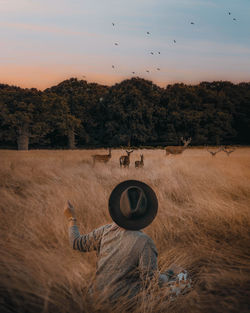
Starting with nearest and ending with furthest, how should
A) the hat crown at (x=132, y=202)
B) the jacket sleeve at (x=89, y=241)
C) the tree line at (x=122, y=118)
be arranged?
the hat crown at (x=132, y=202)
the jacket sleeve at (x=89, y=241)
the tree line at (x=122, y=118)

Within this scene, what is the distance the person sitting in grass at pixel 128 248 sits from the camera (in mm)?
2588

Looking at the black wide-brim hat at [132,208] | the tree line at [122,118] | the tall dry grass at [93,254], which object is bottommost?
the tall dry grass at [93,254]

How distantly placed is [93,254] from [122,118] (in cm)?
4230

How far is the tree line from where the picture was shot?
4109cm

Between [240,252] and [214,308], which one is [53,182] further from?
[214,308]

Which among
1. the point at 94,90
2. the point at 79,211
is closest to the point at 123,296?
the point at 79,211

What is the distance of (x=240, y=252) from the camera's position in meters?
4.30

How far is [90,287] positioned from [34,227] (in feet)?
6.34

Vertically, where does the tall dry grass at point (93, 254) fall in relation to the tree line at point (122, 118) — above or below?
below

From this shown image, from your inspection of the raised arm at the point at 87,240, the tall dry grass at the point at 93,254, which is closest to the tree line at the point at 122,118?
the tall dry grass at the point at 93,254

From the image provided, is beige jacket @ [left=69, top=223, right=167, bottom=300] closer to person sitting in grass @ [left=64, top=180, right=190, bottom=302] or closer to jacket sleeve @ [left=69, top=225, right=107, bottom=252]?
person sitting in grass @ [left=64, top=180, right=190, bottom=302]

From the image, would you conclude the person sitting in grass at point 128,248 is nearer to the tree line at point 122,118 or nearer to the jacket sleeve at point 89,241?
the jacket sleeve at point 89,241

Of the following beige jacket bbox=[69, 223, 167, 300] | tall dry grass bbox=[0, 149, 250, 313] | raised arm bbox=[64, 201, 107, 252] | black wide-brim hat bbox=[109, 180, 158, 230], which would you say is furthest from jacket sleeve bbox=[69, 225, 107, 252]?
black wide-brim hat bbox=[109, 180, 158, 230]

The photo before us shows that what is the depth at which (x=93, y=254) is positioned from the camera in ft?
13.3
